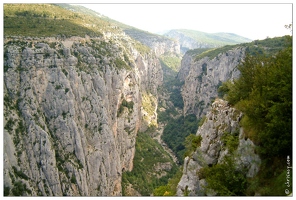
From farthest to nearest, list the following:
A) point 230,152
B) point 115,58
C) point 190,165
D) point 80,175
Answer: point 115,58, point 80,175, point 190,165, point 230,152

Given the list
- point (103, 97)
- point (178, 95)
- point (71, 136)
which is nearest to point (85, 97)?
point (103, 97)

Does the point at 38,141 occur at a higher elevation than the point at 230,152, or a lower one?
lower

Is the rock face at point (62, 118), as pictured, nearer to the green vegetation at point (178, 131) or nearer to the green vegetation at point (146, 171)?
the green vegetation at point (146, 171)

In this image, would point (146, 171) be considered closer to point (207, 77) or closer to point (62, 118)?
point (62, 118)

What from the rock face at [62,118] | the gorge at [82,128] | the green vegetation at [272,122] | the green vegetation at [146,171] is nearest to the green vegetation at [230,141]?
the gorge at [82,128]

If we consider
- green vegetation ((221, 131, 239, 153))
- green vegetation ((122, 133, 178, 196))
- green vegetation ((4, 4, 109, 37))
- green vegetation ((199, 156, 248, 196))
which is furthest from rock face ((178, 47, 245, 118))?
green vegetation ((199, 156, 248, 196))

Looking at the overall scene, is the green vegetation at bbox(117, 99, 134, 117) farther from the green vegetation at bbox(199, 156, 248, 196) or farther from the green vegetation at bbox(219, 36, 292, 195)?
the green vegetation at bbox(199, 156, 248, 196)

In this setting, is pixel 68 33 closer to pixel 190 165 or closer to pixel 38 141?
pixel 38 141
